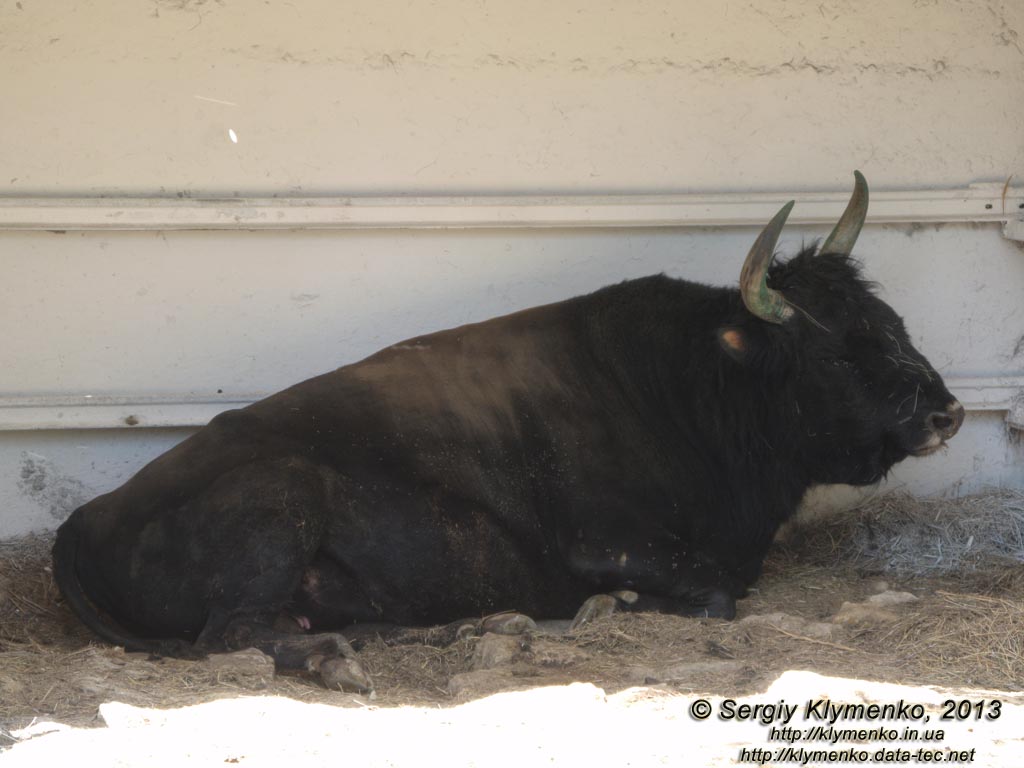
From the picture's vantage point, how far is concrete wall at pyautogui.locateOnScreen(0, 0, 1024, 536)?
611 centimetres

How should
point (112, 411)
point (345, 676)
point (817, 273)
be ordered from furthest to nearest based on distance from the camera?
point (112, 411) < point (817, 273) < point (345, 676)

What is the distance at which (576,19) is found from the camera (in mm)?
6430

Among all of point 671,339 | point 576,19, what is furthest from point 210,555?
point 576,19

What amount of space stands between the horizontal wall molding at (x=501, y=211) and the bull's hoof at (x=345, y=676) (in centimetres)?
248

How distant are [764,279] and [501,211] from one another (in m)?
1.57

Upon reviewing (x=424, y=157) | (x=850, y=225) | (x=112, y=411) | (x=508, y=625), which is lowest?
(x=508, y=625)

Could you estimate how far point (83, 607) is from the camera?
16.2 ft

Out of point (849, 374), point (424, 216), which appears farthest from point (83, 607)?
point (849, 374)

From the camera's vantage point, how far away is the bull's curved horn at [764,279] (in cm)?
520

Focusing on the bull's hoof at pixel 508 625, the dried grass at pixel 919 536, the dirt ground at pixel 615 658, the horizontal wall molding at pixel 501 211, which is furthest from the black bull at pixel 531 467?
the dried grass at pixel 919 536

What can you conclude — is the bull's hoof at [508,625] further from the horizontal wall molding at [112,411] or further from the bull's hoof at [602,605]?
the horizontal wall molding at [112,411]

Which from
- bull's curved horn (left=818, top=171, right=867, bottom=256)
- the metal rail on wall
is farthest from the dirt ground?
bull's curved horn (left=818, top=171, right=867, bottom=256)

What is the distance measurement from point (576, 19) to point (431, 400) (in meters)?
2.21

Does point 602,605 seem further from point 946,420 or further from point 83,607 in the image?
point 83,607
